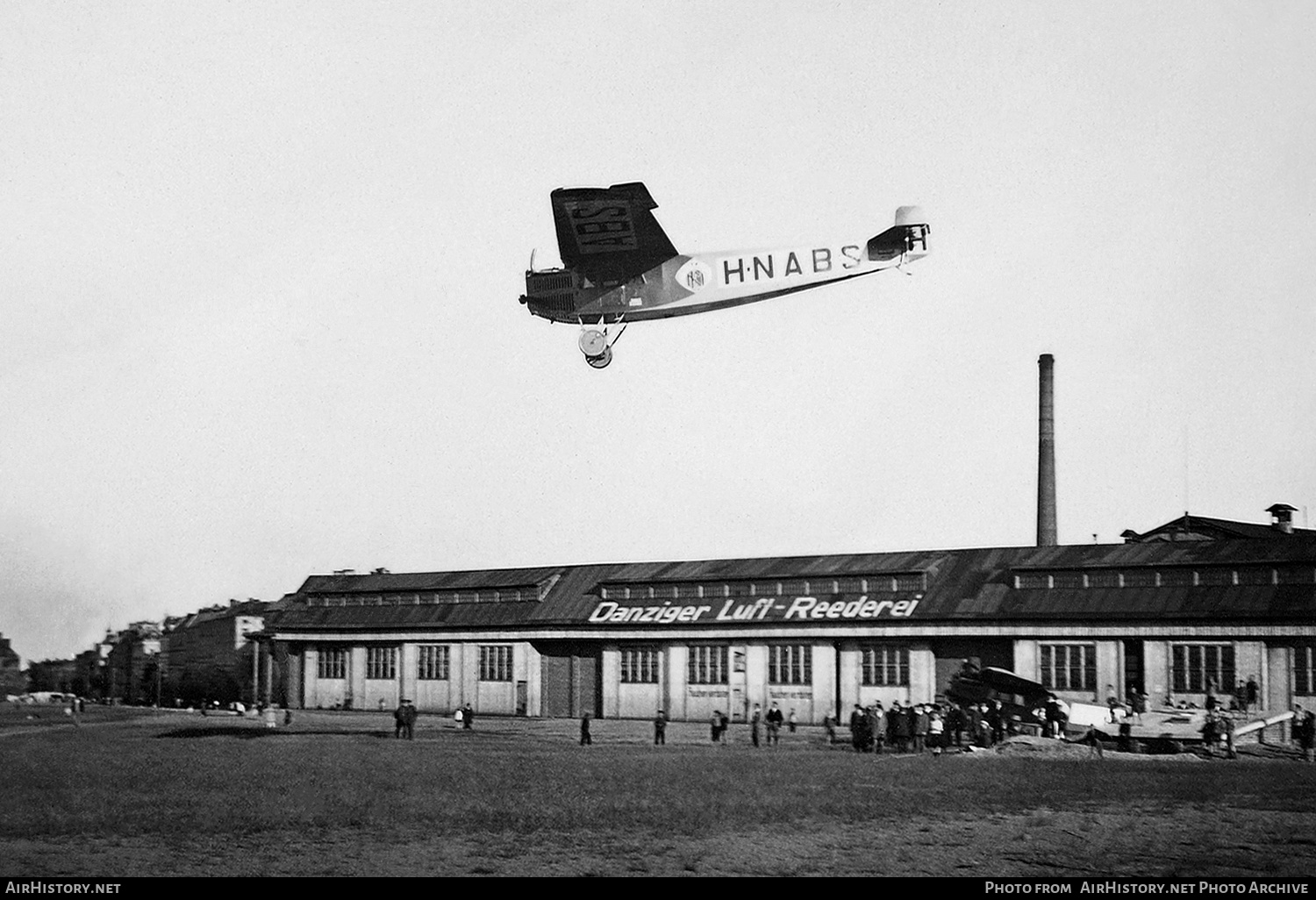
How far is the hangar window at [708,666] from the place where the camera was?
166 ft

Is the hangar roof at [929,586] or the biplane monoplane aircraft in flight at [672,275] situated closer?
the biplane monoplane aircraft in flight at [672,275]

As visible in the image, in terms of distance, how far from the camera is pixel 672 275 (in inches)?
1022

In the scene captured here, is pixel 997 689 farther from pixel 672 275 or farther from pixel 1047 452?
pixel 672 275

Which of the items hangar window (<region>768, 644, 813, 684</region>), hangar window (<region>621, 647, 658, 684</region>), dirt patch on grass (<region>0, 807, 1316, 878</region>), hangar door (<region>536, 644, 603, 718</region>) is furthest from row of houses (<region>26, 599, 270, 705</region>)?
dirt patch on grass (<region>0, 807, 1316, 878</region>)

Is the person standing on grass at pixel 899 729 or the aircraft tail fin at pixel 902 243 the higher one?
the aircraft tail fin at pixel 902 243

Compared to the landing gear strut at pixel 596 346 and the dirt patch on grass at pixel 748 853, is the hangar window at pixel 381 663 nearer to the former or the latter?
the landing gear strut at pixel 596 346

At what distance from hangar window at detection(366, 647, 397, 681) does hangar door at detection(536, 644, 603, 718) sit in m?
7.92

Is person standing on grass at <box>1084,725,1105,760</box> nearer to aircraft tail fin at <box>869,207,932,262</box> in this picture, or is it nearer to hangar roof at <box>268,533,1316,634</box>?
hangar roof at <box>268,533,1316,634</box>

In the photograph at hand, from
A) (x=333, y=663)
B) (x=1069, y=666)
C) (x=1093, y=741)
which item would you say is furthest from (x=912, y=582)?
(x=333, y=663)

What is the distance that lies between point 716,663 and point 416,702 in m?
15.1

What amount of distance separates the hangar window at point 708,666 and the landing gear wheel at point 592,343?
2657 centimetres

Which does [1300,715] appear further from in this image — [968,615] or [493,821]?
[493,821]

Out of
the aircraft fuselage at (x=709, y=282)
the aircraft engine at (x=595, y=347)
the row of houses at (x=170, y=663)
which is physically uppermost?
the aircraft fuselage at (x=709, y=282)

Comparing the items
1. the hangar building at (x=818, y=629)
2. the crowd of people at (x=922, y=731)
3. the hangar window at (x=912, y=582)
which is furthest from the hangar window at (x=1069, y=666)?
the crowd of people at (x=922, y=731)
